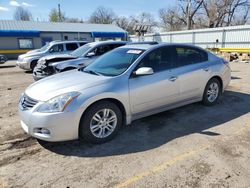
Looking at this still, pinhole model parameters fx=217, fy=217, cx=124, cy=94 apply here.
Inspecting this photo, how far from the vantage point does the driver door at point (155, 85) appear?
3.85 meters

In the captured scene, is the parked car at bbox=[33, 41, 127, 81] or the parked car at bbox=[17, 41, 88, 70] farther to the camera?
the parked car at bbox=[17, 41, 88, 70]

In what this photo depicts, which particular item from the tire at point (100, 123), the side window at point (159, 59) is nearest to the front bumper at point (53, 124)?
the tire at point (100, 123)

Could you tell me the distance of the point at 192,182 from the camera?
8.67 ft

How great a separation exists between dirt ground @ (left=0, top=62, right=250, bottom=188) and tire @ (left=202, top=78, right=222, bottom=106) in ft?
2.12

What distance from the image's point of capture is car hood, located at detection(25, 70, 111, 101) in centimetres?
336

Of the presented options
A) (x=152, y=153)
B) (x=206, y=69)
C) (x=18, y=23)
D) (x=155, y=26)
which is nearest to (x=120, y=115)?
(x=152, y=153)

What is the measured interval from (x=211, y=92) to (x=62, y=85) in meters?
3.60

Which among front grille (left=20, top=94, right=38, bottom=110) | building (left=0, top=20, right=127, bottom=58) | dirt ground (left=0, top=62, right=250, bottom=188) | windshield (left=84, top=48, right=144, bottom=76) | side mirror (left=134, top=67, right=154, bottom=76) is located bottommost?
dirt ground (left=0, top=62, right=250, bottom=188)

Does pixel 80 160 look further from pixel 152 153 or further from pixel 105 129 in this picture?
pixel 152 153

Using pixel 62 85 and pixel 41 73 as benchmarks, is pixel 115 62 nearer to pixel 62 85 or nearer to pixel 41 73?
pixel 62 85

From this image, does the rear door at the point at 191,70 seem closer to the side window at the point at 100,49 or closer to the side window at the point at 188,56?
the side window at the point at 188,56

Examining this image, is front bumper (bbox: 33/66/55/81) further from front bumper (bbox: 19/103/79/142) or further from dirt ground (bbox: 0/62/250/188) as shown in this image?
front bumper (bbox: 19/103/79/142)

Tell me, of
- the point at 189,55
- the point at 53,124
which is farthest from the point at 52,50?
the point at 53,124

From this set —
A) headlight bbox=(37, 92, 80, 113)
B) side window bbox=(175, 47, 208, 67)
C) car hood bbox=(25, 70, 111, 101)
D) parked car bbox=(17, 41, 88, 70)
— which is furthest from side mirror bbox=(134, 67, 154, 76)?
parked car bbox=(17, 41, 88, 70)
